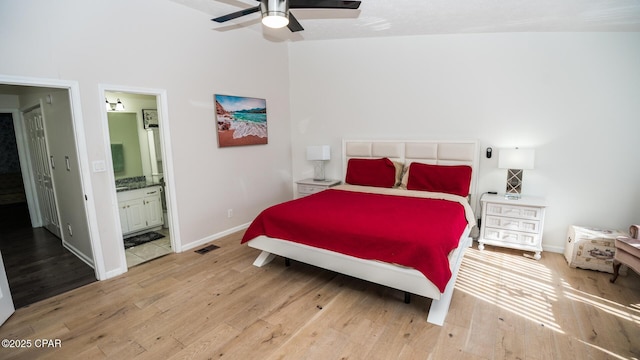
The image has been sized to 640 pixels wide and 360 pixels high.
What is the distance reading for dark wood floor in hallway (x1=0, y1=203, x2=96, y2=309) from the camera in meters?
2.83

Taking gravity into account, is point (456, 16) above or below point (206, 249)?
above

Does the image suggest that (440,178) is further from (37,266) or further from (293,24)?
(37,266)

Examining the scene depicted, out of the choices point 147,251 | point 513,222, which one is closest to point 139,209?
point 147,251

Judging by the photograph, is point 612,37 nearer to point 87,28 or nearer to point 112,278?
point 87,28

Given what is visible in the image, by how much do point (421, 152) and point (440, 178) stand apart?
53cm

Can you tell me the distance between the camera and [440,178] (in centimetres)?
379

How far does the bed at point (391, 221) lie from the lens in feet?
7.53

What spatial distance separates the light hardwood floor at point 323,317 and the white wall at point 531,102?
93 cm

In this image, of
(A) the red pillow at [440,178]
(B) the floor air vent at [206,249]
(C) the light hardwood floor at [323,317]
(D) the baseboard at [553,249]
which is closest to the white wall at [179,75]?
(B) the floor air vent at [206,249]

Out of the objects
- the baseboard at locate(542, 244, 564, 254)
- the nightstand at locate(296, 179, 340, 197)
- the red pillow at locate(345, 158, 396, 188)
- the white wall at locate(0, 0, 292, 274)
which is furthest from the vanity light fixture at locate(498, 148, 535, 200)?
the white wall at locate(0, 0, 292, 274)

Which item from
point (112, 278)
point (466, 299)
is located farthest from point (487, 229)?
point (112, 278)

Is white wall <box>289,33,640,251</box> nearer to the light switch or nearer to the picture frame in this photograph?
the picture frame

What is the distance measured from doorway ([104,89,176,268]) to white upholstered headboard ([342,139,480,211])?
2.82 m

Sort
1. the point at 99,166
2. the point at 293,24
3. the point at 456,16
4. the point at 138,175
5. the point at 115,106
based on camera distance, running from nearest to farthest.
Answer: the point at 293,24 → the point at 99,166 → the point at 456,16 → the point at 115,106 → the point at 138,175
